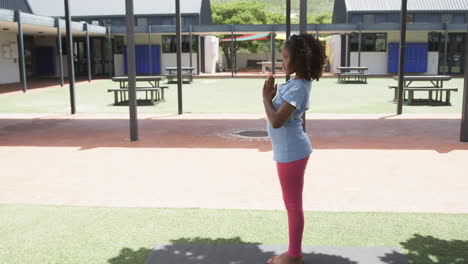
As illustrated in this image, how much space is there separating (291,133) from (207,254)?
4.09 feet

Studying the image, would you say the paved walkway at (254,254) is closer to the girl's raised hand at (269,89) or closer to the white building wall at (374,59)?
the girl's raised hand at (269,89)

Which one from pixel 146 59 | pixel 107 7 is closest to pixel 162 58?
pixel 146 59

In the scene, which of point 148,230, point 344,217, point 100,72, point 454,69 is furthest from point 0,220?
point 454,69

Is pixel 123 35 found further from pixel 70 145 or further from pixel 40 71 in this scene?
pixel 70 145

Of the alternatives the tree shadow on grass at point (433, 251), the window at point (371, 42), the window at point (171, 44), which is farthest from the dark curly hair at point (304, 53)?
the window at point (171, 44)

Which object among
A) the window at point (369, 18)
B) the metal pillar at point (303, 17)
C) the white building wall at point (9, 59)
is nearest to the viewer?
the metal pillar at point (303, 17)

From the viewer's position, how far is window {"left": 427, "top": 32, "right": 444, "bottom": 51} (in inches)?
1296

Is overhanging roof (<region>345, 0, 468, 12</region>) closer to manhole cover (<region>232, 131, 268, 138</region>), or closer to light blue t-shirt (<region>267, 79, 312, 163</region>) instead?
manhole cover (<region>232, 131, 268, 138</region>)

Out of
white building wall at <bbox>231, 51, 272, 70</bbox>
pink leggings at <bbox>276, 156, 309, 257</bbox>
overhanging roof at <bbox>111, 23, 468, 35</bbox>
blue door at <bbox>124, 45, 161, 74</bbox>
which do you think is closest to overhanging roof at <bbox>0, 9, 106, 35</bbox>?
blue door at <bbox>124, 45, 161, 74</bbox>

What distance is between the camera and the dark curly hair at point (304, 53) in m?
2.82

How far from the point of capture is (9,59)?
88.8ft

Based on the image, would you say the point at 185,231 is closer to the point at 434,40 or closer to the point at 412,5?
the point at 434,40

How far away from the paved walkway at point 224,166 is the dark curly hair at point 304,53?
2158 millimetres

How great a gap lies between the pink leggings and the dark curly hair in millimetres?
541
